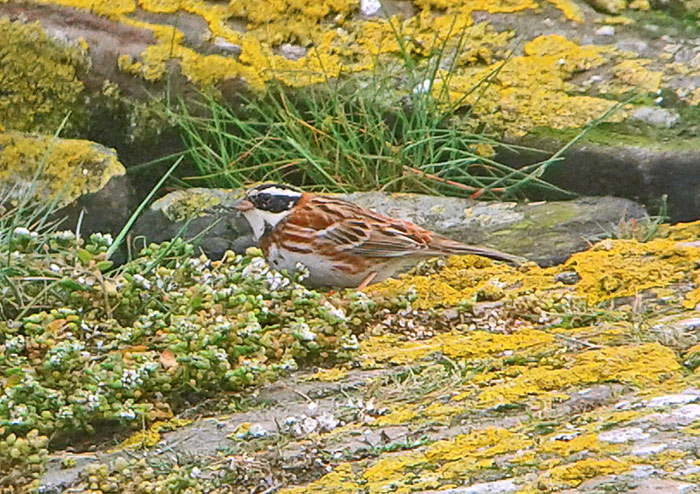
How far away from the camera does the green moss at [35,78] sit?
543cm

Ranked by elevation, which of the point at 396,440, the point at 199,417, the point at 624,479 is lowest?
the point at 199,417

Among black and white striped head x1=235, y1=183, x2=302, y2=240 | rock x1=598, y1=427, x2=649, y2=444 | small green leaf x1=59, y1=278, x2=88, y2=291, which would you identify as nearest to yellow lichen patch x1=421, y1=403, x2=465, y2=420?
rock x1=598, y1=427, x2=649, y2=444

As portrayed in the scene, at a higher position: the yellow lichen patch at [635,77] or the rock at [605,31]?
the rock at [605,31]

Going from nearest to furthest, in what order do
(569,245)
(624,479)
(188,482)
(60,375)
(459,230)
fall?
(624,479) → (188,482) → (60,375) → (569,245) → (459,230)

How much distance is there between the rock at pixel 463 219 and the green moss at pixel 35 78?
71 cm

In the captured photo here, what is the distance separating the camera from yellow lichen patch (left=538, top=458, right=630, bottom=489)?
7.13 ft

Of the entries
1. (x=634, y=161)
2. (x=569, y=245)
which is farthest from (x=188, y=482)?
(x=634, y=161)

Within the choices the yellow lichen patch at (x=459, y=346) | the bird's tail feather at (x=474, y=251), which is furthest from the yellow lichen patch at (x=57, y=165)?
the yellow lichen patch at (x=459, y=346)

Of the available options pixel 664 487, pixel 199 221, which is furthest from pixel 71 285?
pixel 664 487

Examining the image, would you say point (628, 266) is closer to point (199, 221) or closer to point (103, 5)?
point (199, 221)

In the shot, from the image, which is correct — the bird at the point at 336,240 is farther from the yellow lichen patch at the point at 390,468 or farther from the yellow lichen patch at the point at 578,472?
the yellow lichen patch at the point at 578,472

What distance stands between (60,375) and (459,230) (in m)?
A: 2.34

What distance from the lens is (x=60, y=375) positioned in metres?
3.11

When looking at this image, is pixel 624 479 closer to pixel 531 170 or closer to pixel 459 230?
pixel 459 230
